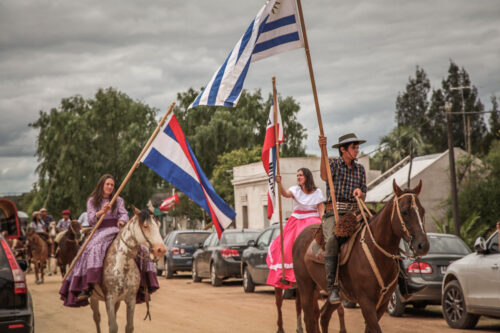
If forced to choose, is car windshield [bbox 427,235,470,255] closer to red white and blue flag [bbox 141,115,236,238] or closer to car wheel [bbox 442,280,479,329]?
car wheel [bbox 442,280,479,329]

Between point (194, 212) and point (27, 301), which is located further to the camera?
point (194, 212)

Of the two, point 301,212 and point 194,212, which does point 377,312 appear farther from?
point 194,212

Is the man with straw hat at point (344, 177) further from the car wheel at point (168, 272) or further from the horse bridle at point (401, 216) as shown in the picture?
the car wheel at point (168, 272)

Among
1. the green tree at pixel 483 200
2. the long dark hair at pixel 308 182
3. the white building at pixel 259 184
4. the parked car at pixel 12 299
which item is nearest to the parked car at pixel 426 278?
the long dark hair at pixel 308 182

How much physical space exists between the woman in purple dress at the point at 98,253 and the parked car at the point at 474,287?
5262 millimetres

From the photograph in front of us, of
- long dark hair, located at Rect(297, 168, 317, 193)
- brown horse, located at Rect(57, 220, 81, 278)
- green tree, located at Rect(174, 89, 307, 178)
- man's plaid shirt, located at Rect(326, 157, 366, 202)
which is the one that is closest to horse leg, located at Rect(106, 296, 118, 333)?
man's plaid shirt, located at Rect(326, 157, 366, 202)

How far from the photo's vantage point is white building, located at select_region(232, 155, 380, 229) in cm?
5075

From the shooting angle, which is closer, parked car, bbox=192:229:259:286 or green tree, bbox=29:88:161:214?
parked car, bbox=192:229:259:286

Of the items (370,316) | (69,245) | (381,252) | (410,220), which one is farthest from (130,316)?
(69,245)

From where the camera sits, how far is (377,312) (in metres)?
8.16

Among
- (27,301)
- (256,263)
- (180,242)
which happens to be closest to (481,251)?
(27,301)

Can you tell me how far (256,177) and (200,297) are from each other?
113ft

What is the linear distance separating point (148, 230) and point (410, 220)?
3431 mm

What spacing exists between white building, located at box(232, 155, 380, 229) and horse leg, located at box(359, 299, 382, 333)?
41211 mm
